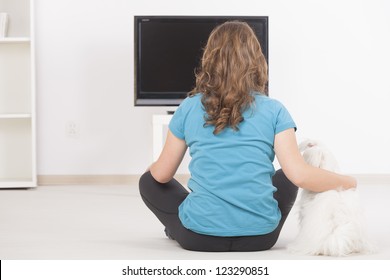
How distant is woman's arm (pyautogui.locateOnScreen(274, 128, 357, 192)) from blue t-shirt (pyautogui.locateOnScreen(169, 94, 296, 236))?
0.03 m

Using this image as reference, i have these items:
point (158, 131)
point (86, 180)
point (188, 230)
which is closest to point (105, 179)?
Answer: point (86, 180)

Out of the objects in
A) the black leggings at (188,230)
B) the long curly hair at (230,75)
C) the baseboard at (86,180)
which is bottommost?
the baseboard at (86,180)

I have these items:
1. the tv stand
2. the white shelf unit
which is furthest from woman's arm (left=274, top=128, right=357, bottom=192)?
the white shelf unit

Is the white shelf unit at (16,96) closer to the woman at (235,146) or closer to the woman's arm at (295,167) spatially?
the woman at (235,146)

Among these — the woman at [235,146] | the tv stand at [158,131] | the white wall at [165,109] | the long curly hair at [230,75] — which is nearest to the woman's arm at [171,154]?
the woman at [235,146]

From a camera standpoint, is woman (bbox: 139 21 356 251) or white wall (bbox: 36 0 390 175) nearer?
woman (bbox: 139 21 356 251)

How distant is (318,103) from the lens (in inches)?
209

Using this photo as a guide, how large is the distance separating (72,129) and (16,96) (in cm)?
43

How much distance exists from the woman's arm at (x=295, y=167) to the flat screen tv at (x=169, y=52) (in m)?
2.42

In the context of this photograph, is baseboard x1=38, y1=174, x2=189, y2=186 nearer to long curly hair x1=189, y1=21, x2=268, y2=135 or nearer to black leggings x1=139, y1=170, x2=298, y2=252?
black leggings x1=139, y1=170, x2=298, y2=252

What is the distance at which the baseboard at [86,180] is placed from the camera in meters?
5.28

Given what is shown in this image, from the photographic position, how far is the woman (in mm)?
2428

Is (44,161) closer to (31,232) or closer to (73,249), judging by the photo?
(31,232)

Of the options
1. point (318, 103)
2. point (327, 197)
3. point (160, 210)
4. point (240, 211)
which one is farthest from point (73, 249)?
point (318, 103)
